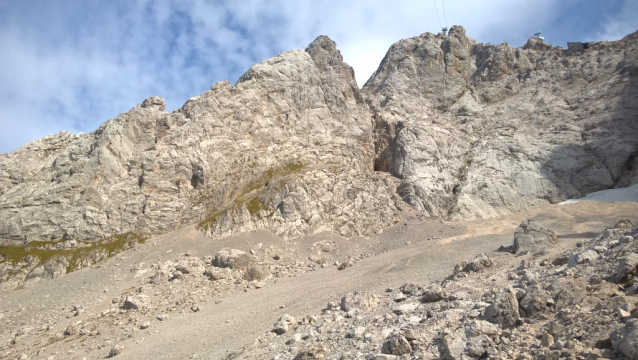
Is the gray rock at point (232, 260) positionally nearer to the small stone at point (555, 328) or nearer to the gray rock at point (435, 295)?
the gray rock at point (435, 295)

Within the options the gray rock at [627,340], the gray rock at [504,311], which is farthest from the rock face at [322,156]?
the gray rock at [627,340]

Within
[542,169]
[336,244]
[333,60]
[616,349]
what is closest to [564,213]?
[542,169]

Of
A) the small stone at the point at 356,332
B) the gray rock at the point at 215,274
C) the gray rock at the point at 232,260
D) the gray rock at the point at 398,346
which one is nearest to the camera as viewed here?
the gray rock at the point at 398,346

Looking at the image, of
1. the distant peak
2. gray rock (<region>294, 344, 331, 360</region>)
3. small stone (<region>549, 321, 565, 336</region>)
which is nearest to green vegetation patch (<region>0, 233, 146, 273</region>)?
gray rock (<region>294, 344, 331, 360</region>)

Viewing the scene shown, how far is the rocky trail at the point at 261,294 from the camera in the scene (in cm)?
1429

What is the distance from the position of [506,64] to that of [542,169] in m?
37.5

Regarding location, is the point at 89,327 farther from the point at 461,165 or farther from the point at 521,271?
the point at 461,165

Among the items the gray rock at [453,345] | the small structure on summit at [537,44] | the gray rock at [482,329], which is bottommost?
the gray rock at [453,345]

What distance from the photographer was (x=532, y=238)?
2527 centimetres

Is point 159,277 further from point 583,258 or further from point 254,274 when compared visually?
point 583,258

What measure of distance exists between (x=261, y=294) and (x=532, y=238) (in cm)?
2126

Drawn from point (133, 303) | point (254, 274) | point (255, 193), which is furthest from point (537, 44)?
point (133, 303)

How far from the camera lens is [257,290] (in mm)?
29250

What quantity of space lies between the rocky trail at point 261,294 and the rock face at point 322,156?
4.44 metres
